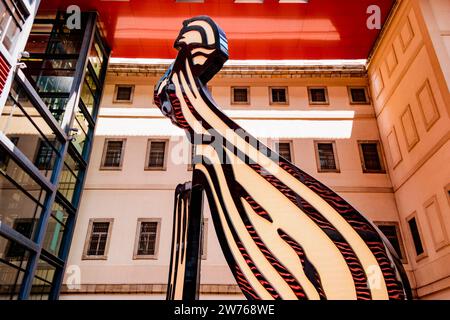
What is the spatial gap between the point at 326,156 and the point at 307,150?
895mm

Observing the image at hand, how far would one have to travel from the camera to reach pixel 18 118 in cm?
958

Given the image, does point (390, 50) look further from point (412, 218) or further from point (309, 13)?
point (412, 218)

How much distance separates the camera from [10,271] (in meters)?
9.36

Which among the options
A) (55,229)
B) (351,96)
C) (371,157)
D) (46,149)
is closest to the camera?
(46,149)

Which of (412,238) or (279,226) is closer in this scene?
(279,226)

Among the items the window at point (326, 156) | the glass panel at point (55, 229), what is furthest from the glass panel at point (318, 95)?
the glass panel at point (55, 229)

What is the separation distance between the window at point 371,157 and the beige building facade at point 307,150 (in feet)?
0.16

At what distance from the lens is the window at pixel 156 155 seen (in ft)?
48.3

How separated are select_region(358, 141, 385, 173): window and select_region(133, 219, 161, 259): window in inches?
365

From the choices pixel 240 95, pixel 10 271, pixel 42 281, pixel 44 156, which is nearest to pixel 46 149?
pixel 44 156

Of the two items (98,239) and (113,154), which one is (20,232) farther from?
(113,154)

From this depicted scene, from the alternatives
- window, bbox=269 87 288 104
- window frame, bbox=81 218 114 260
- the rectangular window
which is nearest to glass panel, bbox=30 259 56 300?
window frame, bbox=81 218 114 260
